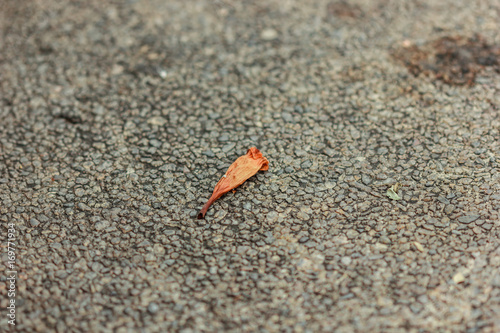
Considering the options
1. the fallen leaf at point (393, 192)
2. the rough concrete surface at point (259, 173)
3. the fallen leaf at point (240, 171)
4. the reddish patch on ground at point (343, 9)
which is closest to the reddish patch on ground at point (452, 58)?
the rough concrete surface at point (259, 173)

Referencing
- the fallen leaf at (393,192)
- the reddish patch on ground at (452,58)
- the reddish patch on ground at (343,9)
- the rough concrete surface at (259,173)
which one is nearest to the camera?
the rough concrete surface at (259,173)

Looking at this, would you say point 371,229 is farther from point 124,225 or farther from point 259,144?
point 124,225

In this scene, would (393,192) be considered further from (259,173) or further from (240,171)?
(240,171)

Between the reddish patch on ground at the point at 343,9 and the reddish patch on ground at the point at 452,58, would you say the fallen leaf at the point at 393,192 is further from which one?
the reddish patch on ground at the point at 343,9

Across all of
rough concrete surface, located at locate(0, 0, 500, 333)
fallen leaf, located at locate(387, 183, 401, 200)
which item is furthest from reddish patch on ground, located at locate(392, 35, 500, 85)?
fallen leaf, located at locate(387, 183, 401, 200)

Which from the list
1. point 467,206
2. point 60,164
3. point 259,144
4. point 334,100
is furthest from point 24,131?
point 467,206

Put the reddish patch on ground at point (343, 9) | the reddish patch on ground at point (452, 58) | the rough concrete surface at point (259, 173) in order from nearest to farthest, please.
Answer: the rough concrete surface at point (259, 173)
the reddish patch on ground at point (452, 58)
the reddish patch on ground at point (343, 9)

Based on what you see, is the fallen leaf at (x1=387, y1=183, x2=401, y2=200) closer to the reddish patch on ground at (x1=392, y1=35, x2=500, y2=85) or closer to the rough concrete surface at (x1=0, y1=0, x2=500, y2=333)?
the rough concrete surface at (x1=0, y1=0, x2=500, y2=333)
